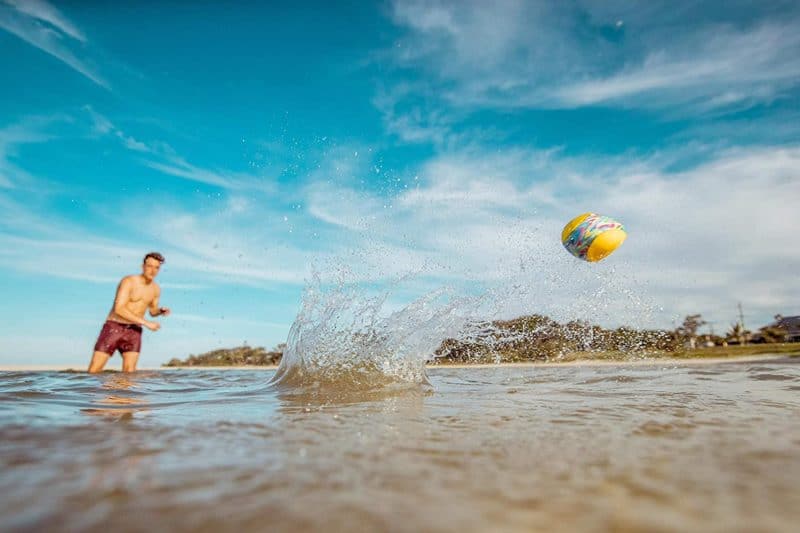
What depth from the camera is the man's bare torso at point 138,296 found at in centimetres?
874

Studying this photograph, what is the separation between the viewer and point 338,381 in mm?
5008

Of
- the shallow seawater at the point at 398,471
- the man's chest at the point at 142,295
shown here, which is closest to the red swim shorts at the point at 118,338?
the man's chest at the point at 142,295

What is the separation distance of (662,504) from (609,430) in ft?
3.75

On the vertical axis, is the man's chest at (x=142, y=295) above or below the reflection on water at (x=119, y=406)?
above

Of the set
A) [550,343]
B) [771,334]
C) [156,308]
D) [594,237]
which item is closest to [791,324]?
[771,334]

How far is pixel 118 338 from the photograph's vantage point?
876cm

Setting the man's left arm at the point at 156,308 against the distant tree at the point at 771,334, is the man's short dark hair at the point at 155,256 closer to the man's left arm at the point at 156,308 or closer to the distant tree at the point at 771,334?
the man's left arm at the point at 156,308

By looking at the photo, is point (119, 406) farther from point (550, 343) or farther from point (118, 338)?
point (550, 343)

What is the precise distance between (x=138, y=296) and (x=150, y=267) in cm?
57

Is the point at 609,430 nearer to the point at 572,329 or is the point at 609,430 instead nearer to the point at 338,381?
the point at 338,381

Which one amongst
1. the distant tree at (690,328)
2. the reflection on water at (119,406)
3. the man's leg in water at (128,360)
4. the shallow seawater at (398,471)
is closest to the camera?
the shallow seawater at (398,471)

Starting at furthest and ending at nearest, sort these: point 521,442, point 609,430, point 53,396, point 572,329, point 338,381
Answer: point 572,329 < point 338,381 < point 53,396 < point 609,430 < point 521,442

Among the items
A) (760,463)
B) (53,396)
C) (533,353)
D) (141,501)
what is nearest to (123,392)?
(53,396)

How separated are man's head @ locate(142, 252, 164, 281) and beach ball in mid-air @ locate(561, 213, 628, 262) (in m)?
6.92
